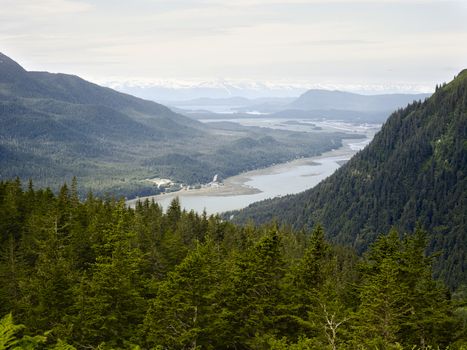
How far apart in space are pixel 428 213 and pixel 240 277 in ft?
552

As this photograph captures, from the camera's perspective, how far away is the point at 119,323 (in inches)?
1275

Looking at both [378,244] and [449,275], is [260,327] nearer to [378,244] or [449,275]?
[378,244]

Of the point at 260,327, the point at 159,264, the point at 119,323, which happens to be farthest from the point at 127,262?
the point at 159,264

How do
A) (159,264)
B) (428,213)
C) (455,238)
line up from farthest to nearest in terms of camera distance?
(428,213) → (455,238) → (159,264)

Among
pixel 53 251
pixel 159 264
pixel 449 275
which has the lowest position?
pixel 449 275

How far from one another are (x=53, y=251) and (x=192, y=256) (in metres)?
15.0

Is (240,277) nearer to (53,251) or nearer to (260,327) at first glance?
(260,327)

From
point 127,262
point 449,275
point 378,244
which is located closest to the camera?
→ point 127,262

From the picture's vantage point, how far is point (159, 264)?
52.2 m

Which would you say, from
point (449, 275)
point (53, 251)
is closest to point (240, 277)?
point (53, 251)

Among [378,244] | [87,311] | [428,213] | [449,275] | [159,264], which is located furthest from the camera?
[428,213]

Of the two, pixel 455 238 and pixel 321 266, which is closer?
pixel 321 266

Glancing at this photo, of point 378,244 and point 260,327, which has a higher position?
point 378,244

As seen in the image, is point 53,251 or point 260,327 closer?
point 260,327
